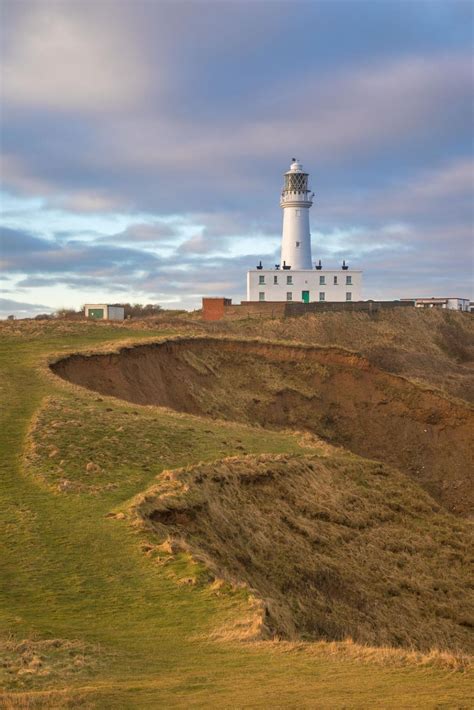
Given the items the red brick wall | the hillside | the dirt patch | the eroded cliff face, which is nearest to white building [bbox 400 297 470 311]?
the hillside

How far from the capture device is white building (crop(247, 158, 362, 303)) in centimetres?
8219

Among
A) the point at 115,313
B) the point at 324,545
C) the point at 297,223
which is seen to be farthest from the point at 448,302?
the point at 324,545

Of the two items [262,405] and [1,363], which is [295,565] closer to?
[1,363]

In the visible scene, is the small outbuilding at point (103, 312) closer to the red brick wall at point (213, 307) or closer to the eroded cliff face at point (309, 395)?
the red brick wall at point (213, 307)

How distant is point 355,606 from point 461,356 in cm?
6483

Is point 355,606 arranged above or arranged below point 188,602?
below

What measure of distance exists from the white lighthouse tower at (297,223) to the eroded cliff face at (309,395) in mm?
36702

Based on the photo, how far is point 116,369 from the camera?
39.8m

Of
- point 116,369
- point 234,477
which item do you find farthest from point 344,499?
point 116,369

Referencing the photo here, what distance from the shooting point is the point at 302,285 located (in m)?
83.1

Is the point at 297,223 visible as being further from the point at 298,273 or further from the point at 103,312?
the point at 103,312

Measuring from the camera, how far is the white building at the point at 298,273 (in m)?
82.2

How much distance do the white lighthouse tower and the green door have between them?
876 inches

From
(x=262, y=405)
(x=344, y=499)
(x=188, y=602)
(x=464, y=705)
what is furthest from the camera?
(x=262, y=405)
